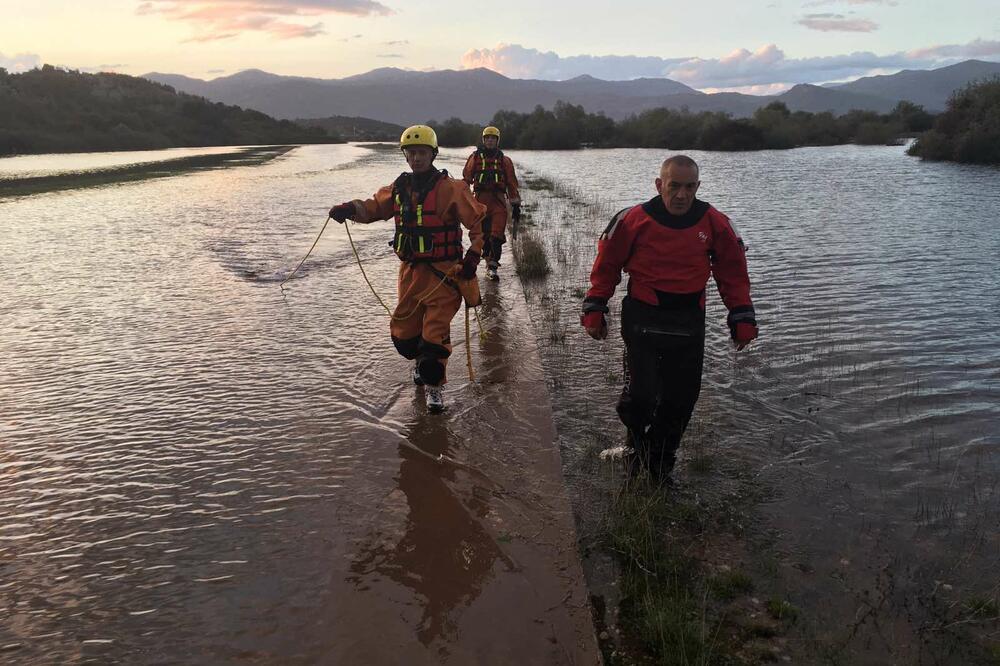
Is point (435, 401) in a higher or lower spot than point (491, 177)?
lower

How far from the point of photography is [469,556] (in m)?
3.97

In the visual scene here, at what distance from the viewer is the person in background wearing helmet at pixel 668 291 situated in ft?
14.5

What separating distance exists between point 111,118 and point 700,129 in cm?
7562

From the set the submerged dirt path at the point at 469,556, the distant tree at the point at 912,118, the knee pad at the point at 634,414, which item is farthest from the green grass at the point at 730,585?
the distant tree at the point at 912,118

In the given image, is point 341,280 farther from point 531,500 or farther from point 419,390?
point 531,500

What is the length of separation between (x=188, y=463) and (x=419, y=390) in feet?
7.51

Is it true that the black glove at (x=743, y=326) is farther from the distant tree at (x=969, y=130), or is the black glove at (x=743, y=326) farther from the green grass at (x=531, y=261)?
the distant tree at (x=969, y=130)

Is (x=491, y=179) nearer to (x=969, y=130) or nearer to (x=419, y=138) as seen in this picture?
(x=419, y=138)

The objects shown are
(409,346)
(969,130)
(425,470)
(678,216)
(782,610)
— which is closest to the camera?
(782,610)

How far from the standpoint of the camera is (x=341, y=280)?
1169 cm

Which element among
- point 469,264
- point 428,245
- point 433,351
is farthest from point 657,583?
point 428,245

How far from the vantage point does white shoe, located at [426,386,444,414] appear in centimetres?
608

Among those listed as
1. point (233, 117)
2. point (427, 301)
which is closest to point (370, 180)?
point (427, 301)

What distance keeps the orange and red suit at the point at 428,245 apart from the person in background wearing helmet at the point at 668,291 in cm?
186
